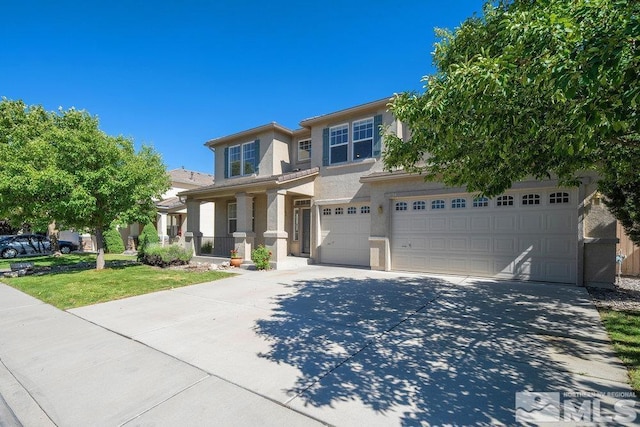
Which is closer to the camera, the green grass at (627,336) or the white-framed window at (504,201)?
the green grass at (627,336)

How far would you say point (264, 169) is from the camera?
15.2 meters

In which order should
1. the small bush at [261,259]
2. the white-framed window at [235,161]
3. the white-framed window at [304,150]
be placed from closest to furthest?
the small bush at [261,259]
the white-framed window at [304,150]
the white-framed window at [235,161]

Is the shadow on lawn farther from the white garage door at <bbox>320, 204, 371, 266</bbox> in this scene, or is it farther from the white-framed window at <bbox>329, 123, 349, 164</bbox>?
the white-framed window at <bbox>329, 123, 349, 164</bbox>

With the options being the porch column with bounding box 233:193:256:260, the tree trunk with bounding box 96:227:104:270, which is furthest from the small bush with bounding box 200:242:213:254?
the tree trunk with bounding box 96:227:104:270

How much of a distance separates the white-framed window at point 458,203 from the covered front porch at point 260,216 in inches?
239

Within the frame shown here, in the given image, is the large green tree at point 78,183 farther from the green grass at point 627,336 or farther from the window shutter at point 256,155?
the green grass at point 627,336

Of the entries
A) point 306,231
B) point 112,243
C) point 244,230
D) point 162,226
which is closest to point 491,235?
point 306,231

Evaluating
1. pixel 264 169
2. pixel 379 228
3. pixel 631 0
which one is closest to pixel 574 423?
pixel 631 0

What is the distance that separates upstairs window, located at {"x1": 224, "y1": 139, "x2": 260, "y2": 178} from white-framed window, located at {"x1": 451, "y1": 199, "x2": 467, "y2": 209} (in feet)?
31.8

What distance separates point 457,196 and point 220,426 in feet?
32.4

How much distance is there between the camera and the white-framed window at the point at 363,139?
12562 mm

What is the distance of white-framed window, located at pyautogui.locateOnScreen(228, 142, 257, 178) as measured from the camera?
1584 cm

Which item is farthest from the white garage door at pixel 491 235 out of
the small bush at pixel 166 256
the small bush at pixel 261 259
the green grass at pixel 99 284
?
the small bush at pixel 166 256

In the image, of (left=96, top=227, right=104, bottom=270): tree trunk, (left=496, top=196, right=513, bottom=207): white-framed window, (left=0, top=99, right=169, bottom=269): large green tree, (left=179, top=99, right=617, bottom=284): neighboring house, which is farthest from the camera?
(left=96, top=227, right=104, bottom=270): tree trunk
